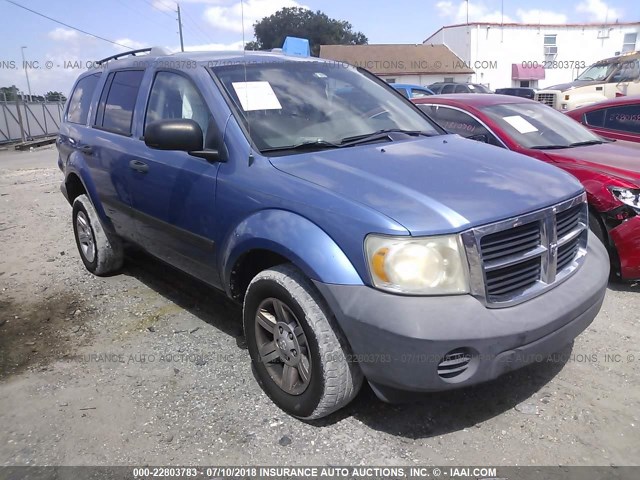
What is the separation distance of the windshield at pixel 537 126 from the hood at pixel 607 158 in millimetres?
199

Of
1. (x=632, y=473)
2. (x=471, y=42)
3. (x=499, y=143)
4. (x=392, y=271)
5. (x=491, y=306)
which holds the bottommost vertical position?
(x=632, y=473)

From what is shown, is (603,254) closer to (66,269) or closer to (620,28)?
(66,269)

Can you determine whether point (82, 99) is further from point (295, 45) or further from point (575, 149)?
point (575, 149)

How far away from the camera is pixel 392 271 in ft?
7.69

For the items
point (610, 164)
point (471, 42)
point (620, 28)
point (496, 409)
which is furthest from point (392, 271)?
point (620, 28)

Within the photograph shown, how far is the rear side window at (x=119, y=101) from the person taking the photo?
412 centimetres

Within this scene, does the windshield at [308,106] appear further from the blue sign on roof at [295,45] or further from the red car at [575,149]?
the blue sign on roof at [295,45]

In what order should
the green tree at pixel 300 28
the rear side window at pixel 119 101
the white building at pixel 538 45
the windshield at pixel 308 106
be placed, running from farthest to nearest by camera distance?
the green tree at pixel 300 28, the white building at pixel 538 45, the rear side window at pixel 119 101, the windshield at pixel 308 106

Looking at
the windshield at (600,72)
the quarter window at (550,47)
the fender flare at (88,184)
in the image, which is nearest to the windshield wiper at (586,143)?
the fender flare at (88,184)

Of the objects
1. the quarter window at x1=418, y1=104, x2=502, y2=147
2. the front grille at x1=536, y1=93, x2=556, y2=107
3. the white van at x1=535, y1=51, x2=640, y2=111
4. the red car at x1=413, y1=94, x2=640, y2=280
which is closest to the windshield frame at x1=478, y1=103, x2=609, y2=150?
the red car at x1=413, y1=94, x2=640, y2=280

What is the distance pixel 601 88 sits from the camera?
13.9 m

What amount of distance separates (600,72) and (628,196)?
A: 12.5 meters

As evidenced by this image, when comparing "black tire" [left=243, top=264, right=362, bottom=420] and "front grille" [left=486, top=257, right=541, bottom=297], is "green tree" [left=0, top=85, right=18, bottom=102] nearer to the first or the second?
"black tire" [left=243, top=264, right=362, bottom=420]

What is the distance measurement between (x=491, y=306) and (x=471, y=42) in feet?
132
